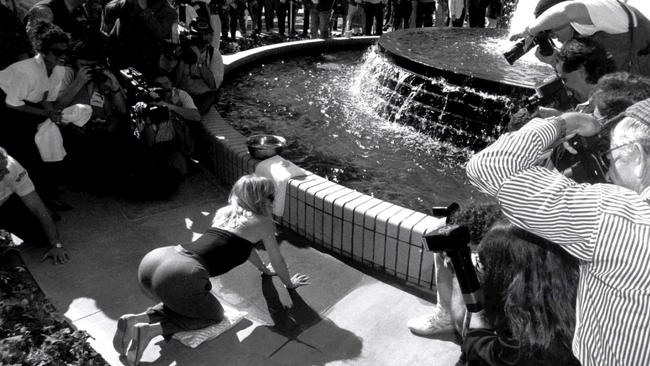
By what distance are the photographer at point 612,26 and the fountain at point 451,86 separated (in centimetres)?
193

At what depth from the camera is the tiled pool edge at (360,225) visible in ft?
11.3

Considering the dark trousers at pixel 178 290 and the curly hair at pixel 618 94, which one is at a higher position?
the curly hair at pixel 618 94

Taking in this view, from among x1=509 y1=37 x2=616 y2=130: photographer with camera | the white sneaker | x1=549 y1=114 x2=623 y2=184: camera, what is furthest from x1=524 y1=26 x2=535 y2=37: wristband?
the white sneaker

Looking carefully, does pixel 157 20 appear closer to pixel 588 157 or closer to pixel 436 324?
pixel 436 324

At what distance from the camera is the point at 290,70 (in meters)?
8.70

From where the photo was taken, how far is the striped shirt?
1.44 meters

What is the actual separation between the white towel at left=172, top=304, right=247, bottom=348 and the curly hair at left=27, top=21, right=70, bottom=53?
262 centimetres

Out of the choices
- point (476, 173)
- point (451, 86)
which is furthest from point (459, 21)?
point (476, 173)

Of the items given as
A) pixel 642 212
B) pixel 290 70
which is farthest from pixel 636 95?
pixel 290 70

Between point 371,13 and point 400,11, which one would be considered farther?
point 400,11

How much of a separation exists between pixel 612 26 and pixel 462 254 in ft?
6.11

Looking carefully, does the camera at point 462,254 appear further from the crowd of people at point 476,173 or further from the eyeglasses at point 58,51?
the eyeglasses at point 58,51

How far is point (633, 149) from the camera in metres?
1.71

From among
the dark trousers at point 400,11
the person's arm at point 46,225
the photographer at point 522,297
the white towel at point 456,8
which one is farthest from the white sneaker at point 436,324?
the dark trousers at point 400,11
